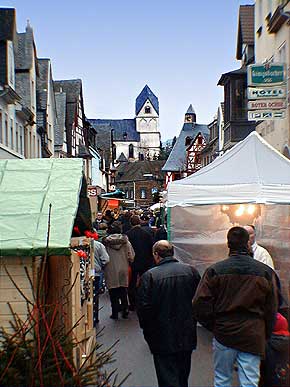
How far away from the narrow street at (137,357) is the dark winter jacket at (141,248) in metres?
1.16

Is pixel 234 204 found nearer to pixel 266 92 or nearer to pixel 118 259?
pixel 118 259

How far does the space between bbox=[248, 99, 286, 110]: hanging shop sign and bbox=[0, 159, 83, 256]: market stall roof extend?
962cm

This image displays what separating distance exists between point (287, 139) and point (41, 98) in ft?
80.2

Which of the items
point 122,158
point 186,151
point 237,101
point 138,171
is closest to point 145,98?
point 122,158

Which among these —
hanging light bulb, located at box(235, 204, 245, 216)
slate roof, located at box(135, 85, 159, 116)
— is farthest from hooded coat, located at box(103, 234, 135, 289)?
slate roof, located at box(135, 85, 159, 116)

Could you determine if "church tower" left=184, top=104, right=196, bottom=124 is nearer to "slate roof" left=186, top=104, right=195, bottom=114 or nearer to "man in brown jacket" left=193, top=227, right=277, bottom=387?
"slate roof" left=186, top=104, right=195, bottom=114

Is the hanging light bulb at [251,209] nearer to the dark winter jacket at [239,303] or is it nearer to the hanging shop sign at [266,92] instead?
the hanging shop sign at [266,92]

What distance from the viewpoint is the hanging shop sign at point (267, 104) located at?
15195 mm

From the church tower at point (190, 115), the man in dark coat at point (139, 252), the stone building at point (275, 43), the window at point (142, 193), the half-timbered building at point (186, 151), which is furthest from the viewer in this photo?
the window at point (142, 193)

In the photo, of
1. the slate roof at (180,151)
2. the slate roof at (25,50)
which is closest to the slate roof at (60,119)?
the slate roof at (25,50)

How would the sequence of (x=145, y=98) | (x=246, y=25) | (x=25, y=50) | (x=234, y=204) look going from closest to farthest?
1. (x=234, y=204)
2. (x=246, y=25)
3. (x=25, y=50)
4. (x=145, y=98)

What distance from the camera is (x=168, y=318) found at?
618cm

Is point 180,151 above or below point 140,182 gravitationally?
above

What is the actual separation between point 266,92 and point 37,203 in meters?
11.1
